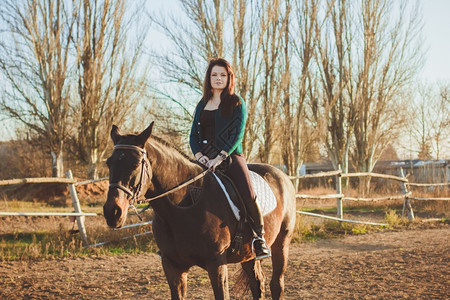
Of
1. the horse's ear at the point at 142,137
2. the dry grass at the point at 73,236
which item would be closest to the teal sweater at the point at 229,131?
the horse's ear at the point at 142,137

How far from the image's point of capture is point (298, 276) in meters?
5.39

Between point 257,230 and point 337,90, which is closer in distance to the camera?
point 257,230

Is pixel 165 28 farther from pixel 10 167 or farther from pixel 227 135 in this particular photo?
pixel 10 167

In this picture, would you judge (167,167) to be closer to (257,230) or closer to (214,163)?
(214,163)

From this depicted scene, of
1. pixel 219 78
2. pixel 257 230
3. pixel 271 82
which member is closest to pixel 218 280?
pixel 257 230

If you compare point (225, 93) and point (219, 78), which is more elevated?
point (219, 78)

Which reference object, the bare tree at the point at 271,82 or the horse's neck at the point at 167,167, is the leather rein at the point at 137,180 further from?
the bare tree at the point at 271,82

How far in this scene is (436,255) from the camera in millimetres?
6582

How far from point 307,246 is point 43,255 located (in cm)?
500

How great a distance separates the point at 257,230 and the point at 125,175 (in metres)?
1.25

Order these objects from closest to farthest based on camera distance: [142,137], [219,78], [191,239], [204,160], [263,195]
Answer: [142,137]
[191,239]
[204,160]
[219,78]
[263,195]

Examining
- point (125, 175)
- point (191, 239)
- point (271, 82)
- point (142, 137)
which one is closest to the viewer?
point (125, 175)

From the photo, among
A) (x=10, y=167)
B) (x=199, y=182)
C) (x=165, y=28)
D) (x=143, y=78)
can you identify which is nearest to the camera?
(x=199, y=182)

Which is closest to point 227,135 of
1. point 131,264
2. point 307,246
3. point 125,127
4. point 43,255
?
point 131,264
